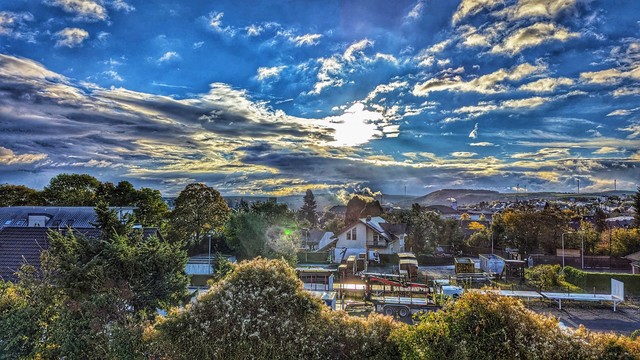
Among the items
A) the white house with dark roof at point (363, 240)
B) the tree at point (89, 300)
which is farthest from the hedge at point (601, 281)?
the tree at point (89, 300)

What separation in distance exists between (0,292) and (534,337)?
10972 millimetres

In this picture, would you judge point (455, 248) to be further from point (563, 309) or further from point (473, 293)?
point (473, 293)

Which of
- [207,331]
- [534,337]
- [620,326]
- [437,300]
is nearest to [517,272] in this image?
[620,326]

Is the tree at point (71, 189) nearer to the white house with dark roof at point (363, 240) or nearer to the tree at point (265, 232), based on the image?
the tree at point (265, 232)

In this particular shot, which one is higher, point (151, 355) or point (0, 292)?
point (0, 292)

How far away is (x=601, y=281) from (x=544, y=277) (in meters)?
3.57

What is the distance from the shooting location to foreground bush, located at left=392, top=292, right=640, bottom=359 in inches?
214

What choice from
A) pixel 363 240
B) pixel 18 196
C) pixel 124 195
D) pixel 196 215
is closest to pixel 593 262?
pixel 363 240

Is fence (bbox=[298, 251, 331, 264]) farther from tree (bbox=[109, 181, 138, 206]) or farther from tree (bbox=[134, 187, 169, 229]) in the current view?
tree (bbox=[109, 181, 138, 206])

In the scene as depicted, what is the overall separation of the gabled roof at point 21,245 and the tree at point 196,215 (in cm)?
1843

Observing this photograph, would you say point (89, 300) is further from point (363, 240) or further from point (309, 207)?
point (309, 207)

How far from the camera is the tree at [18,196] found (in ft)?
141

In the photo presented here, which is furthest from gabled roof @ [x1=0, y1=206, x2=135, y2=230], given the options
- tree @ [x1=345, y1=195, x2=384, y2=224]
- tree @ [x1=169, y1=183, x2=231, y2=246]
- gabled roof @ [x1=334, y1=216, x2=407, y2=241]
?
tree @ [x1=345, y1=195, x2=384, y2=224]

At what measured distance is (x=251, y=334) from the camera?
6398 mm
